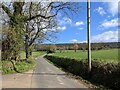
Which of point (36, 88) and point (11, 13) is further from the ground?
point (11, 13)

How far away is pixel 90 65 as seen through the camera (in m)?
23.7

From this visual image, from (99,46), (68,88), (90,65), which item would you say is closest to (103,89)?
(68,88)

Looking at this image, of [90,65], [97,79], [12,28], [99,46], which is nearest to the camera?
[97,79]

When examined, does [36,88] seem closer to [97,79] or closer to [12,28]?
[97,79]

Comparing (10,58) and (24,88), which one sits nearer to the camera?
(24,88)

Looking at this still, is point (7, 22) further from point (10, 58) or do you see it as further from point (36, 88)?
point (36, 88)

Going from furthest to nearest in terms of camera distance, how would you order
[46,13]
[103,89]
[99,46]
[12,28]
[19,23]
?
[99,46] < [46,13] < [19,23] < [12,28] < [103,89]

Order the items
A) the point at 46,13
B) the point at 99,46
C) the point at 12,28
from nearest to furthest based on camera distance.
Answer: the point at 12,28
the point at 46,13
the point at 99,46

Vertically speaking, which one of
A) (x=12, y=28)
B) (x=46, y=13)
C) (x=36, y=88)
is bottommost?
(x=36, y=88)

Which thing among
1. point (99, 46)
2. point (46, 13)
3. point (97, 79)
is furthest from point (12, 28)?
point (99, 46)

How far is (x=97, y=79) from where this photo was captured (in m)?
21.0

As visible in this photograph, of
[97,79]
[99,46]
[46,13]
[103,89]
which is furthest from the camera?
[99,46]

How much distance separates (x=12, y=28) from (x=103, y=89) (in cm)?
1978

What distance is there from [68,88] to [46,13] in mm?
26597
